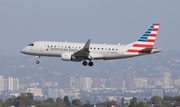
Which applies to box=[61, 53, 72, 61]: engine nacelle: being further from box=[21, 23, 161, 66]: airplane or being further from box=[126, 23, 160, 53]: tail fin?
box=[126, 23, 160, 53]: tail fin

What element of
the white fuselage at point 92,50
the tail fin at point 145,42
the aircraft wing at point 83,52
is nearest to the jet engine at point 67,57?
the aircraft wing at point 83,52

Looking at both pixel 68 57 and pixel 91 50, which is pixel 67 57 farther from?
pixel 91 50

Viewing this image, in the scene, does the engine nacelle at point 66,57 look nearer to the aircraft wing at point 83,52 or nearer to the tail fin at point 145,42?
the aircraft wing at point 83,52

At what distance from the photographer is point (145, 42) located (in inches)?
3716

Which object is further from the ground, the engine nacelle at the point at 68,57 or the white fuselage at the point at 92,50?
the white fuselage at the point at 92,50

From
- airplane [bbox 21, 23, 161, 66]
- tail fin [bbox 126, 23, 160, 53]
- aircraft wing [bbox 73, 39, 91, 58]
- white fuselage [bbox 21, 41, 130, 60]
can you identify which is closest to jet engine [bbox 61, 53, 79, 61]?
airplane [bbox 21, 23, 161, 66]

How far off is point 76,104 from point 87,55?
4071 inches

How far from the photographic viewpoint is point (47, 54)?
307 ft

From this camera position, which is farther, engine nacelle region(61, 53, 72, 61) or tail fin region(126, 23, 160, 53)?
tail fin region(126, 23, 160, 53)

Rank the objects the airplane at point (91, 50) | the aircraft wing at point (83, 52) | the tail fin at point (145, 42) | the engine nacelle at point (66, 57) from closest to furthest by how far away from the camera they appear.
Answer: the aircraft wing at point (83, 52) → the engine nacelle at point (66, 57) → the airplane at point (91, 50) → the tail fin at point (145, 42)

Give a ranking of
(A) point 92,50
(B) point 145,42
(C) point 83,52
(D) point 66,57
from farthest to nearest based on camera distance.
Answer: (B) point 145,42
(A) point 92,50
(D) point 66,57
(C) point 83,52

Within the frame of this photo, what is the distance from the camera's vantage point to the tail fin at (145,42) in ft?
306

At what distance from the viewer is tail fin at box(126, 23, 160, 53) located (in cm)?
9331

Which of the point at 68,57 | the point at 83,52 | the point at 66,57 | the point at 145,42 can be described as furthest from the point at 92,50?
the point at 145,42
